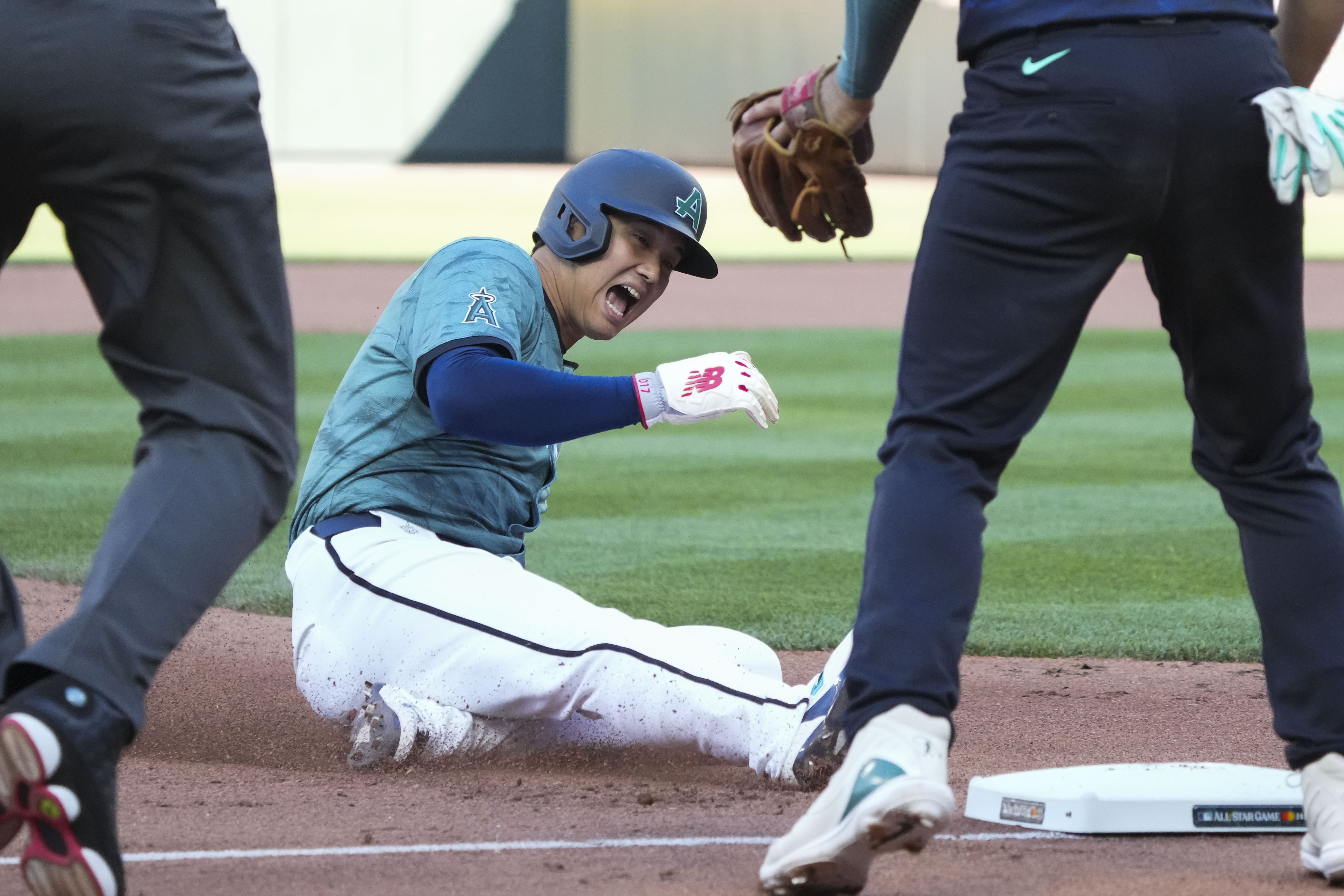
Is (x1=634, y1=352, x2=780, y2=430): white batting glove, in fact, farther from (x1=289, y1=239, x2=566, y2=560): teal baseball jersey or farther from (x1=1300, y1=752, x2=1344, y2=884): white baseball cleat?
(x1=1300, y1=752, x2=1344, y2=884): white baseball cleat

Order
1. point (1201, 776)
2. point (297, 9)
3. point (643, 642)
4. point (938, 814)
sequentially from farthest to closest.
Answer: point (297, 9)
point (643, 642)
point (1201, 776)
point (938, 814)

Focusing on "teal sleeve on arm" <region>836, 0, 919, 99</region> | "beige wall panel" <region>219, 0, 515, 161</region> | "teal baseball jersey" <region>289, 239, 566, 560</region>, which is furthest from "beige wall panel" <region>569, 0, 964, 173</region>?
"teal sleeve on arm" <region>836, 0, 919, 99</region>

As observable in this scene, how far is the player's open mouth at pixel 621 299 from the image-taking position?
361 centimetres

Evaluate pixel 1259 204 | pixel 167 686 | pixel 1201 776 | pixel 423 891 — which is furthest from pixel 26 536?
pixel 1259 204

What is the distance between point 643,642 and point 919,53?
82.2ft

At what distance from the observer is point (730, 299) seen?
15289 millimetres

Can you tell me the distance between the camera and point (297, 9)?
101ft

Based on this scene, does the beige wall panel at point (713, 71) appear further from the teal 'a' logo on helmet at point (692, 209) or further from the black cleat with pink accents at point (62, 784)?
the black cleat with pink accents at point (62, 784)

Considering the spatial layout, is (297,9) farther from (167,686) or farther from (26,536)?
(167,686)

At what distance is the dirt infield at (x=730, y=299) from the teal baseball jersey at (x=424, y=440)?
29.8 ft

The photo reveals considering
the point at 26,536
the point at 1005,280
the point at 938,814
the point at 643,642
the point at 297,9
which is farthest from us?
the point at 297,9

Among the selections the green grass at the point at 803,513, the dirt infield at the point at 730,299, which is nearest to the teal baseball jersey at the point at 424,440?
the green grass at the point at 803,513

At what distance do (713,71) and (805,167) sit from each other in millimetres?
28075

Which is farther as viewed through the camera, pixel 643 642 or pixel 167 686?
pixel 167 686
